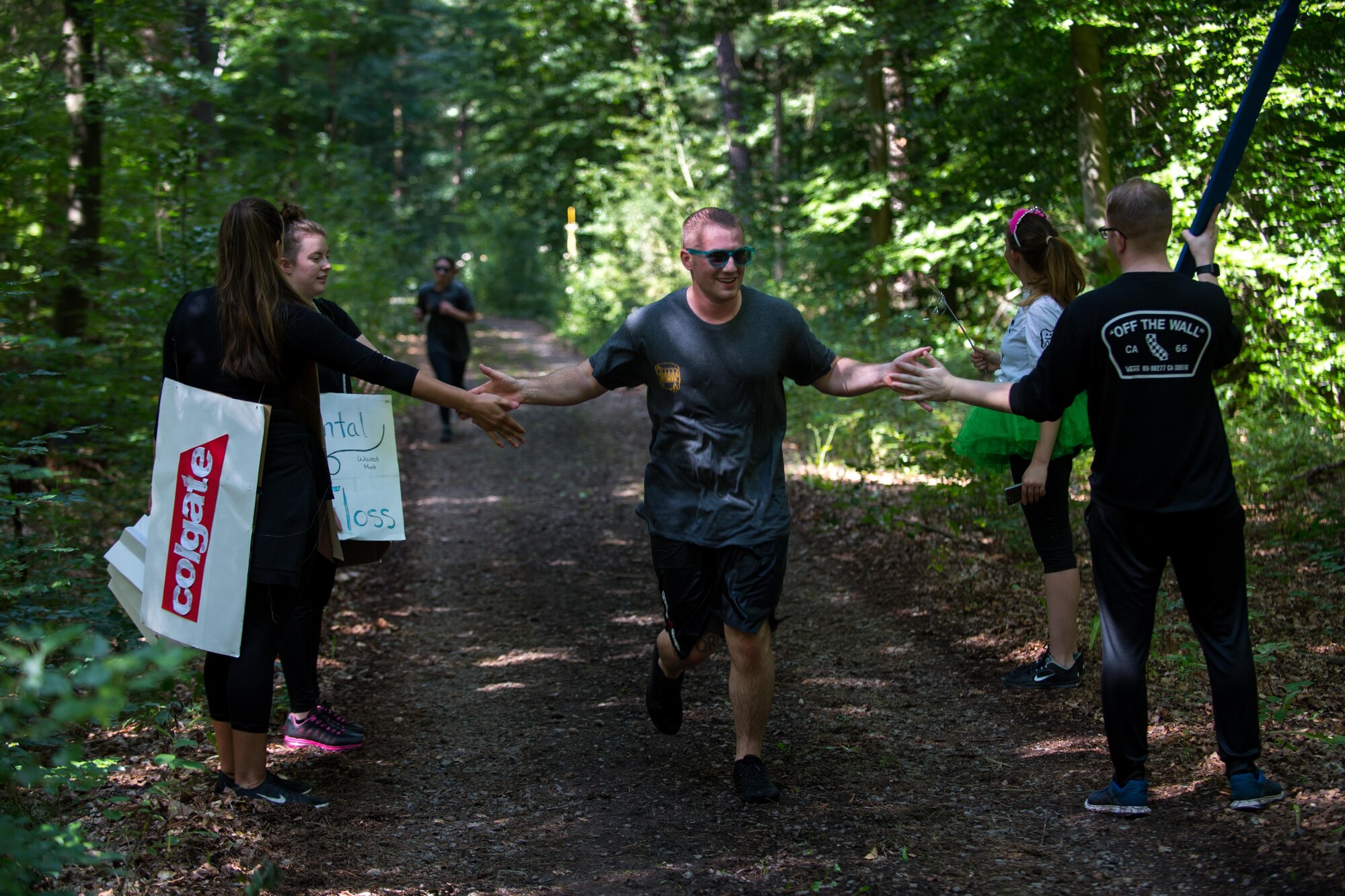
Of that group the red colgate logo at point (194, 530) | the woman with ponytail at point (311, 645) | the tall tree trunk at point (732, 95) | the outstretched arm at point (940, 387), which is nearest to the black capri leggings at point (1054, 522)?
the outstretched arm at point (940, 387)

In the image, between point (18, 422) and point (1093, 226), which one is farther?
point (1093, 226)

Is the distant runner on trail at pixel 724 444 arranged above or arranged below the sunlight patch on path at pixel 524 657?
above

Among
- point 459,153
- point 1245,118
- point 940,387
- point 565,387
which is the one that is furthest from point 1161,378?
point 459,153

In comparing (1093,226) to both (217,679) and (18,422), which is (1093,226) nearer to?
(217,679)

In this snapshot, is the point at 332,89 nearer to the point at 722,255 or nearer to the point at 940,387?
the point at 722,255

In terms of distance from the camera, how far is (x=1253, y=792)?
12.0 feet

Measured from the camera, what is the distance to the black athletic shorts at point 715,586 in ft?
13.7

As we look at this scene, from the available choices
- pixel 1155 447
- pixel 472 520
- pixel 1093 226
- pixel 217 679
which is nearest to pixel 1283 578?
pixel 1155 447

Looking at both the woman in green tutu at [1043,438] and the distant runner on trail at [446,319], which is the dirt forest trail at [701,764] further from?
the distant runner on trail at [446,319]

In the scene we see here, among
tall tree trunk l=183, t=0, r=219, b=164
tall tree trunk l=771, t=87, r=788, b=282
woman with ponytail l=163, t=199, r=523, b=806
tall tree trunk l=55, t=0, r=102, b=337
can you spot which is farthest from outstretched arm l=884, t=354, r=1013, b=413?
tall tree trunk l=771, t=87, r=788, b=282

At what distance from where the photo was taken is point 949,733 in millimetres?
4836

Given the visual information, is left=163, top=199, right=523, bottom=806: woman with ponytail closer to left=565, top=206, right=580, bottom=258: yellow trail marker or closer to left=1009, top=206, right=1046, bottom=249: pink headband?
left=1009, top=206, right=1046, bottom=249: pink headband

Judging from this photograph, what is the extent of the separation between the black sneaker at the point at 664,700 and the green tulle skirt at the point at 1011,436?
6.07 ft

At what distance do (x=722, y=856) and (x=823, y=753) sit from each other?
1042 mm
